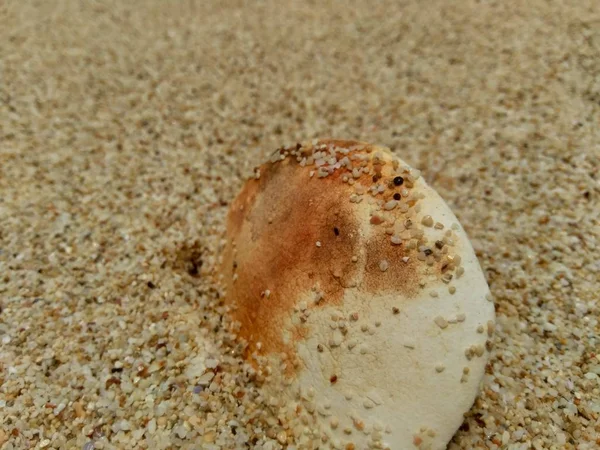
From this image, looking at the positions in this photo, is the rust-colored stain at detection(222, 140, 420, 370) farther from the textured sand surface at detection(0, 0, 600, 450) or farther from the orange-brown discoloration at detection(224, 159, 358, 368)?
the textured sand surface at detection(0, 0, 600, 450)

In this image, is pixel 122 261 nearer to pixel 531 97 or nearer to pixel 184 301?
pixel 184 301

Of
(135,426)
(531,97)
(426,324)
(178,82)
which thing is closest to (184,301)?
(135,426)

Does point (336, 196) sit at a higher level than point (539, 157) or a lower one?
higher

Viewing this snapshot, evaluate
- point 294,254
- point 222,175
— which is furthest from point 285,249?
point 222,175

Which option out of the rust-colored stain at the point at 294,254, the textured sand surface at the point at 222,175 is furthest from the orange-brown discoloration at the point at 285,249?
the textured sand surface at the point at 222,175

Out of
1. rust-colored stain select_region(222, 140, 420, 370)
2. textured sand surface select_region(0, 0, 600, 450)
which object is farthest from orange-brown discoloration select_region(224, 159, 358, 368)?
textured sand surface select_region(0, 0, 600, 450)

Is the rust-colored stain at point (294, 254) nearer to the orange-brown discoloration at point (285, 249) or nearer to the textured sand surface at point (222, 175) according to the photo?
the orange-brown discoloration at point (285, 249)
